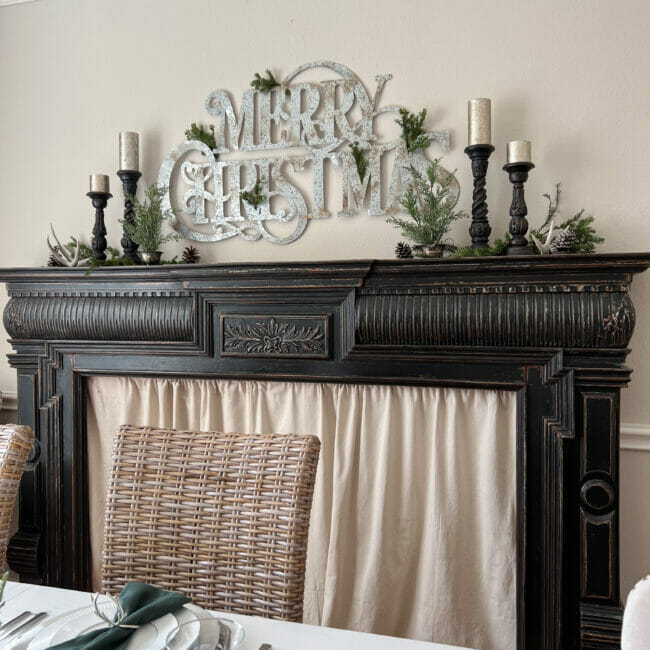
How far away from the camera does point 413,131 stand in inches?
79.8

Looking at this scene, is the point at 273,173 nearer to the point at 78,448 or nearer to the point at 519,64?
the point at 519,64

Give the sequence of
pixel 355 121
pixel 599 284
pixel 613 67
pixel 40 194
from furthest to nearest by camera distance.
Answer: pixel 40 194, pixel 355 121, pixel 613 67, pixel 599 284

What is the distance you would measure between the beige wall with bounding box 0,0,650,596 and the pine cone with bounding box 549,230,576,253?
0.20 m

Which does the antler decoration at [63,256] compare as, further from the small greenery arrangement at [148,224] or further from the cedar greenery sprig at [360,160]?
the cedar greenery sprig at [360,160]

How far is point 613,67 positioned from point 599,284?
2.54 ft

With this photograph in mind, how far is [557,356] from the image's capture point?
172 cm

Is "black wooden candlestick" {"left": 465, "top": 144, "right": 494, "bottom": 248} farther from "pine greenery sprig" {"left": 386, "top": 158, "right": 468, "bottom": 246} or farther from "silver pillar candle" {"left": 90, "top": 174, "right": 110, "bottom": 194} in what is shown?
"silver pillar candle" {"left": 90, "top": 174, "right": 110, "bottom": 194}

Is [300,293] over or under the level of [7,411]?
over

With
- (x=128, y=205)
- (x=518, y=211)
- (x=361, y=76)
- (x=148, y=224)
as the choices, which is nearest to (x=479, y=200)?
(x=518, y=211)

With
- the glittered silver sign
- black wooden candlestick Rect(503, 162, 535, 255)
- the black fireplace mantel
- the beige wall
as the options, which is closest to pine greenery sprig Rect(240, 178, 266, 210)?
the glittered silver sign

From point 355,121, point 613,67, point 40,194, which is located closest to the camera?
point 613,67

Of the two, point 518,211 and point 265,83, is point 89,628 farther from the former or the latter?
point 265,83

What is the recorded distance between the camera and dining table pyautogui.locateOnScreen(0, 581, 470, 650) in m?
0.92

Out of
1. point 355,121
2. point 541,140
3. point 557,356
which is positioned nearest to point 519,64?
point 541,140
